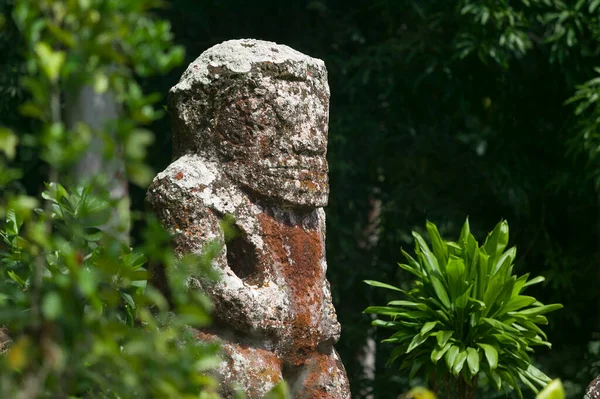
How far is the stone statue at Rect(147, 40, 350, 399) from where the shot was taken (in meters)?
4.55

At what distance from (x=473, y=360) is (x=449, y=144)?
5.00 metres

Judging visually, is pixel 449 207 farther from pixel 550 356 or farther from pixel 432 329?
pixel 432 329

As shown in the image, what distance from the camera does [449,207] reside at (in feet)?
31.6

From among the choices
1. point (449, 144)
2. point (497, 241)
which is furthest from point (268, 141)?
point (449, 144)

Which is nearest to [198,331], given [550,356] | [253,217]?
[253,217]

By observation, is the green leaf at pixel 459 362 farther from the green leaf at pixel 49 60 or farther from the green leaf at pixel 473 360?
the green leaf at pixel 49 60

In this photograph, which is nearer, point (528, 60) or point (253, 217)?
point (253, 217)

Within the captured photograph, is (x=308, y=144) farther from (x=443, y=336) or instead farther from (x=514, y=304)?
(x=514, y=304)

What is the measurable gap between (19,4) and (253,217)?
8.36 ft

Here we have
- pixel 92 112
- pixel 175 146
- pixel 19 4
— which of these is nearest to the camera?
pixel 19 4

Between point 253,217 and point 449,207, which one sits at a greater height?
point 253,217

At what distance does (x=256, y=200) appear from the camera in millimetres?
4742

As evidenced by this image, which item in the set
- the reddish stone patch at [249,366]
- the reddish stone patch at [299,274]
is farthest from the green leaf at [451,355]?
the reddish stone patch at [249,366]

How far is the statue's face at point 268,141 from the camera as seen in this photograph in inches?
185
